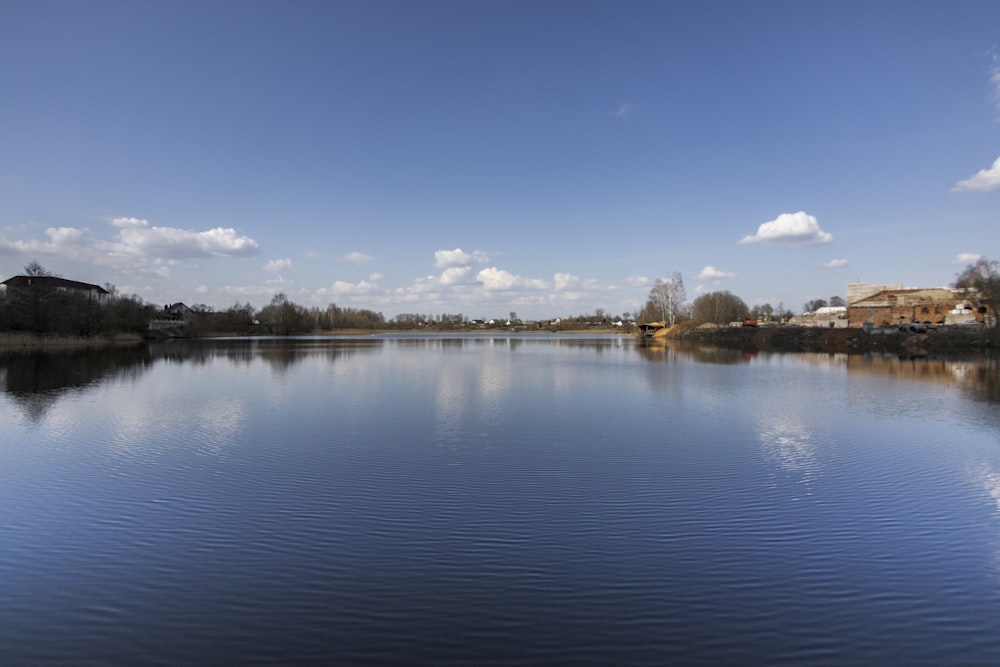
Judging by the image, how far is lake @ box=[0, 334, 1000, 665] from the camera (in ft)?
14.1

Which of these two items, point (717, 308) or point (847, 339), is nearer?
point (847, 339)

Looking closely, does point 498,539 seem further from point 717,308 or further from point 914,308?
point 717,308

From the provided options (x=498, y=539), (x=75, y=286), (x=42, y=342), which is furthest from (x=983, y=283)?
(x=75, y=286)

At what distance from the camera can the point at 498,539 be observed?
20.5 ft

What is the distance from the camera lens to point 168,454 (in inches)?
407

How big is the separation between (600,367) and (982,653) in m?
25.7

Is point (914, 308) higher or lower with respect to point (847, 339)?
higher

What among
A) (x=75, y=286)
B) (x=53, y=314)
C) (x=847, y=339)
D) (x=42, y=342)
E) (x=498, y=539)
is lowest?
(x=498, y=539)

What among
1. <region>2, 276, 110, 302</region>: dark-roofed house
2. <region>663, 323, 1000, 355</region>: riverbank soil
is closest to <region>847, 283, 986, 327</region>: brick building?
<region>663, 323, 1000, 355</region>: riverbank soil

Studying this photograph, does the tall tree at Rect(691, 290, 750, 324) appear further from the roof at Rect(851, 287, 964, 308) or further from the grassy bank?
the grassy bank

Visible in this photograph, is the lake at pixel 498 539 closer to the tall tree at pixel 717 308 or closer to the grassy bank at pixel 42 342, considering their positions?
the grassy bank at pixel 42 342

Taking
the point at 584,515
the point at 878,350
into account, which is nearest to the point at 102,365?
the point at 584,515

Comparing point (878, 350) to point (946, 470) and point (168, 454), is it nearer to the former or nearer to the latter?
point (946, 470)

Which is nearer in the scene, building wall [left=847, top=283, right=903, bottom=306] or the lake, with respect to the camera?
the lake
